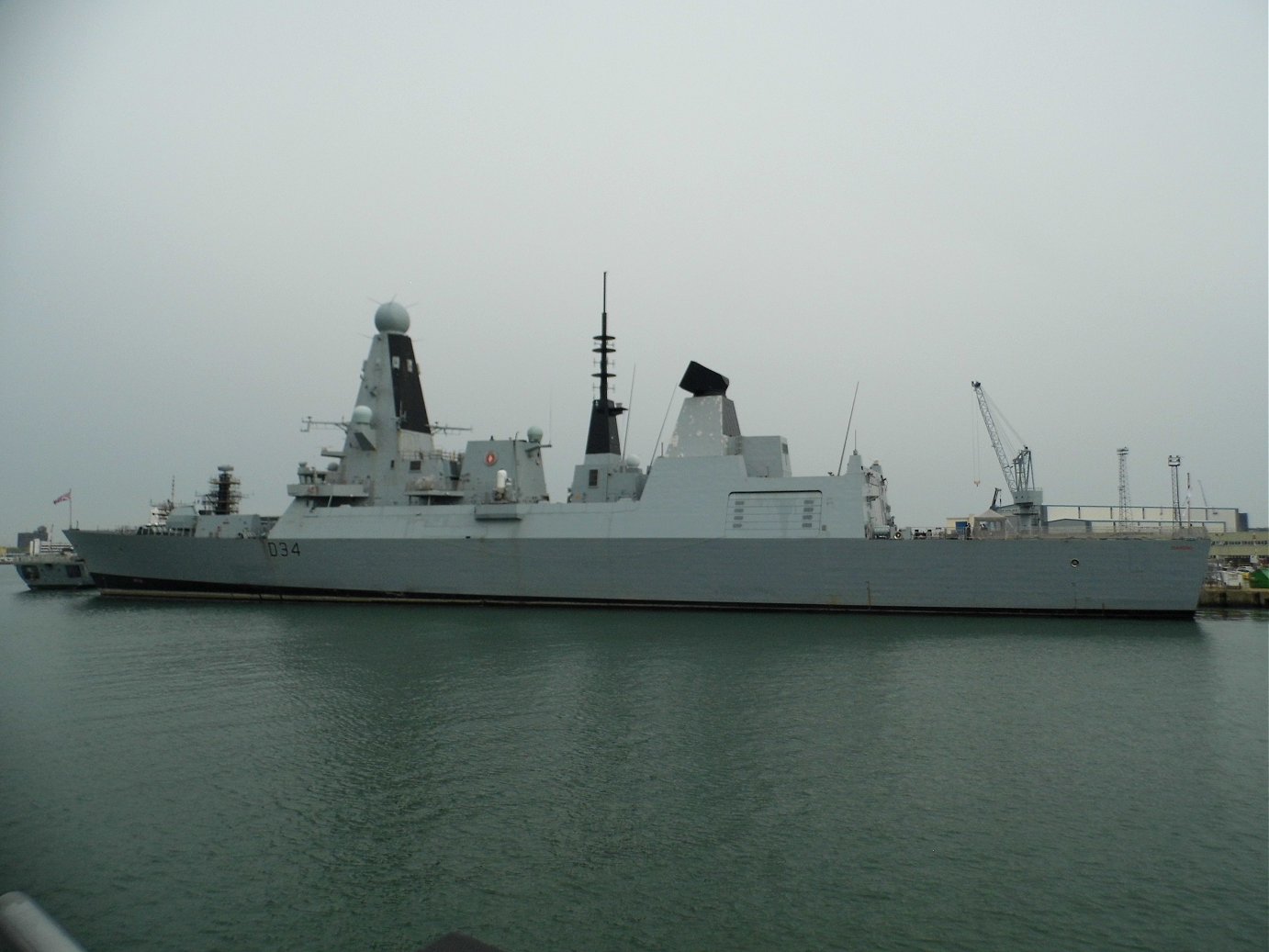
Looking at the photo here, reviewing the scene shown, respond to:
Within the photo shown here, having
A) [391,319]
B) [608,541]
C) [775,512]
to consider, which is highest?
[391,319]

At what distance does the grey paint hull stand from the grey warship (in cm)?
4

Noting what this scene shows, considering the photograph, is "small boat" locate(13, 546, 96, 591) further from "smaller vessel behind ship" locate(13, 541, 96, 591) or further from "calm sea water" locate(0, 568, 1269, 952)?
"calm sea water" locate(0, 568, 1269, 952)

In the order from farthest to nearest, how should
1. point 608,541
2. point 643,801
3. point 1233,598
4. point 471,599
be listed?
point 1233,598, point 471,599, point 608,541, point 643,801

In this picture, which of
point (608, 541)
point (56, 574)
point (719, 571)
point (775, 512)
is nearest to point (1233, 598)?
point (775, 512)

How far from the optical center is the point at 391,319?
79.0 feet

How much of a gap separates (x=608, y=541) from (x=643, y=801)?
1311 cm

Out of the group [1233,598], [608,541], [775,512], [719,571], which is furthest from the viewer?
[1233,598]

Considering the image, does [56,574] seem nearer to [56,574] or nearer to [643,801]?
[56,574]

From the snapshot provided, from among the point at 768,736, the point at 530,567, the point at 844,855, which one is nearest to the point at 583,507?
the point at 530,567

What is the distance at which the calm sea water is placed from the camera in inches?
202

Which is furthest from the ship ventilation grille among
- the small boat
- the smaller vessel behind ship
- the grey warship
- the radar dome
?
the smaller vessel behind ship

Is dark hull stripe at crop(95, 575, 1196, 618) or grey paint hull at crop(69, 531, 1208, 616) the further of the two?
dark hull stripe at crop(95, 575, 1196, 618)

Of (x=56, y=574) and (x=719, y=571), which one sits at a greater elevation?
(x=719, y=571)

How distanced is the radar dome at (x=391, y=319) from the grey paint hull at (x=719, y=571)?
22.9 ft
